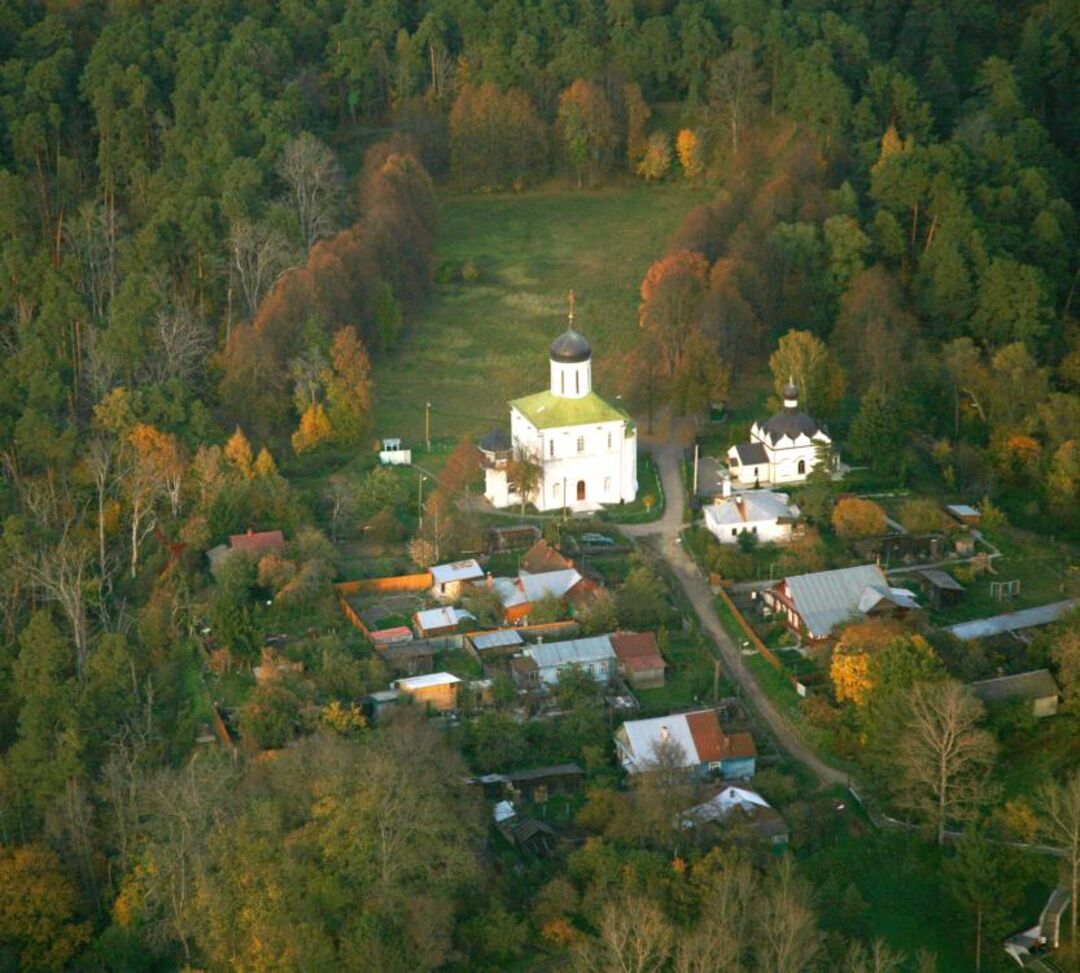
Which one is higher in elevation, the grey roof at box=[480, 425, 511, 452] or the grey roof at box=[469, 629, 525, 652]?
the grey roof at box=[480, 425, 511, 452]

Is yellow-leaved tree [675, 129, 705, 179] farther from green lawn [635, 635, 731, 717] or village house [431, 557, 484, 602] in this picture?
green lawn [635, 635, 731, 717]

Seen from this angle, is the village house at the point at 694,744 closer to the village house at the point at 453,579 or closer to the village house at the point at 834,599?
the village house at the point at 834,599

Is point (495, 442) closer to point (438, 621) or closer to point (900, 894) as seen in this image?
point (438, 621)

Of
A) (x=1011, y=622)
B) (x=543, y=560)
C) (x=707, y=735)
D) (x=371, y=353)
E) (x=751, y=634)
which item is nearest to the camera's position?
(x=707, y=735)

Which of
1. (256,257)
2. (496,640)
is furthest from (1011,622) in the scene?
(256,257)

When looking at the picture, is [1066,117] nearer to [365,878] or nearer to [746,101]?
[746,101]

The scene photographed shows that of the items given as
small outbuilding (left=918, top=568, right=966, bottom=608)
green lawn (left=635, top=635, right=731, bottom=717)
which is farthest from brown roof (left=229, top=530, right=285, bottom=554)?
small outbuilding (left=918, top=568, right=966, bottom=608)
